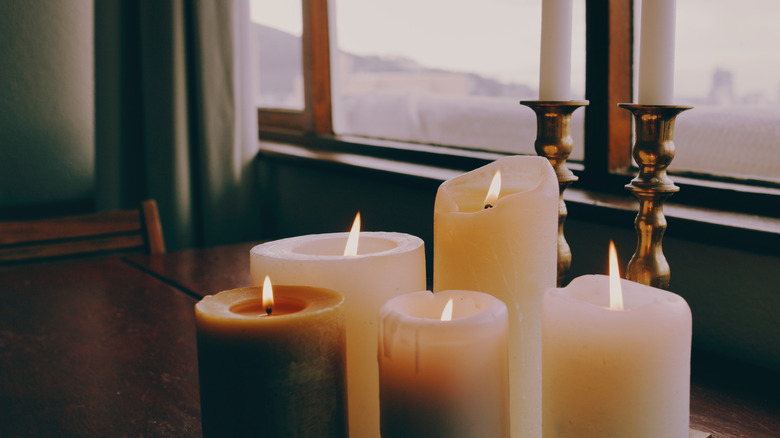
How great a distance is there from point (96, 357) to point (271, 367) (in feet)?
1.76

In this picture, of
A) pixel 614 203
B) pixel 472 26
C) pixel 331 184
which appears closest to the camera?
pixel 614 203

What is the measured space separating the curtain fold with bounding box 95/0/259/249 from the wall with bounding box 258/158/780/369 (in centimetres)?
48

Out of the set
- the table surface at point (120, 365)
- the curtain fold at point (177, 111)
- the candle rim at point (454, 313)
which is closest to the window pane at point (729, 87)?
the table surface at point (120, 365)

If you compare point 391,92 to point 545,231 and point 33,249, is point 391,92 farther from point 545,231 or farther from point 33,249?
point 545,231

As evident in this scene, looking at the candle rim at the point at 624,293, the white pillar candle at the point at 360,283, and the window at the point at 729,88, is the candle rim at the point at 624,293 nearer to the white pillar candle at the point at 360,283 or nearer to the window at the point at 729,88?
the white pillar candle at the point at 360,283

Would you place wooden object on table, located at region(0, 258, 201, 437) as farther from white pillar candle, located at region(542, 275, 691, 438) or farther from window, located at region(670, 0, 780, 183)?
window, located at region(670, 0, 780, 183)

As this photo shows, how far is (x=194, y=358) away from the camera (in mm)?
737

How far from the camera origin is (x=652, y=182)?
0.49 m

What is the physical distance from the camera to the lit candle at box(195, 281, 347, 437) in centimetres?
→ 30

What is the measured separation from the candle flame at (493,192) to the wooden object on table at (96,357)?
13.0 inches

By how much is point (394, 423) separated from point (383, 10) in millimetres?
1912

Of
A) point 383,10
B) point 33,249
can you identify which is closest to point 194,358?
point 33,249

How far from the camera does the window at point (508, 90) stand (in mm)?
1077

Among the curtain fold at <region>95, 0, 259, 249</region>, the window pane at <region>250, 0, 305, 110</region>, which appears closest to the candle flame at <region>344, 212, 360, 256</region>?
the curtain fold at <region>95, 0, 259, 249</region>
